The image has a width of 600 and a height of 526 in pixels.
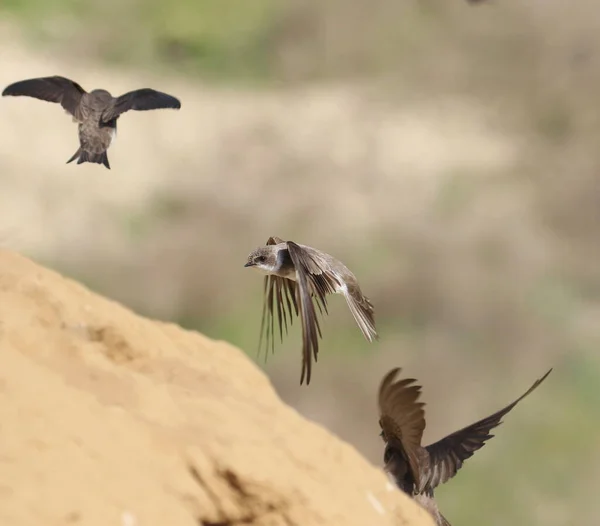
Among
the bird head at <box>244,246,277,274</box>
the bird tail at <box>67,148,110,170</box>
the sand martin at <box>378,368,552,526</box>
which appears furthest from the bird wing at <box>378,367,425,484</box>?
the bird tail at <box>67,148,110,170</box>

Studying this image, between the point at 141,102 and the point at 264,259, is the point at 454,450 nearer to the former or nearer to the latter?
the point at 264,259

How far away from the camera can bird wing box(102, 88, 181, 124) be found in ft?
10.7

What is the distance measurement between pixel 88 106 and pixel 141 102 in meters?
0.23

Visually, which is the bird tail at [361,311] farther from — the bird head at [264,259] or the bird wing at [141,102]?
the bird wing at [141,102]

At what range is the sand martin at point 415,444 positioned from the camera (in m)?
2.05

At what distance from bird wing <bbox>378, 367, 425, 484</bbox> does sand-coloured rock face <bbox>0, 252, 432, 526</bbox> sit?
115mm

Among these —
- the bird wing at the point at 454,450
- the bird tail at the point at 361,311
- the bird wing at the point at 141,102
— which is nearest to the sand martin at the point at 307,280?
the bird tail at the point at 361,311

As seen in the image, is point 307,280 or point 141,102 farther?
point 141,102

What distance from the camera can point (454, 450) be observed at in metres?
2.48

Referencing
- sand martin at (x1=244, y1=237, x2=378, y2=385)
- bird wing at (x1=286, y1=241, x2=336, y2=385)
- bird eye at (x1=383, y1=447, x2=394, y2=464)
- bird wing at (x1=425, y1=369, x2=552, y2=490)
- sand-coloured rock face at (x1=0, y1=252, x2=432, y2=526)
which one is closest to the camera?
sand-coloured rock face at (x1=0, y1=252, x2=432, y2=526)

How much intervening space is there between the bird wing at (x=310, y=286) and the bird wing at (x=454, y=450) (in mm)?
513

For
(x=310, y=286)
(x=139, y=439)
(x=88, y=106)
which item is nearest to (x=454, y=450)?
(x=310, y=286)

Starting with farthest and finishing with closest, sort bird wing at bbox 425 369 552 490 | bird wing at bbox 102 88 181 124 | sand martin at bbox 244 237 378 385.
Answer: bird wing at bbox 102 88 181 124 → bird wing at bbox 425 369 552 490 → sand martin at bbox 244 237 378 385

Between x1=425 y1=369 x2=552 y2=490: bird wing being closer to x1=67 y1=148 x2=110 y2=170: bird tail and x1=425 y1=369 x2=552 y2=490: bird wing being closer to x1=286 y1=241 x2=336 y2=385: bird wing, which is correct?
x1=286 y1=241 x2=336 y2=385: bird wing
